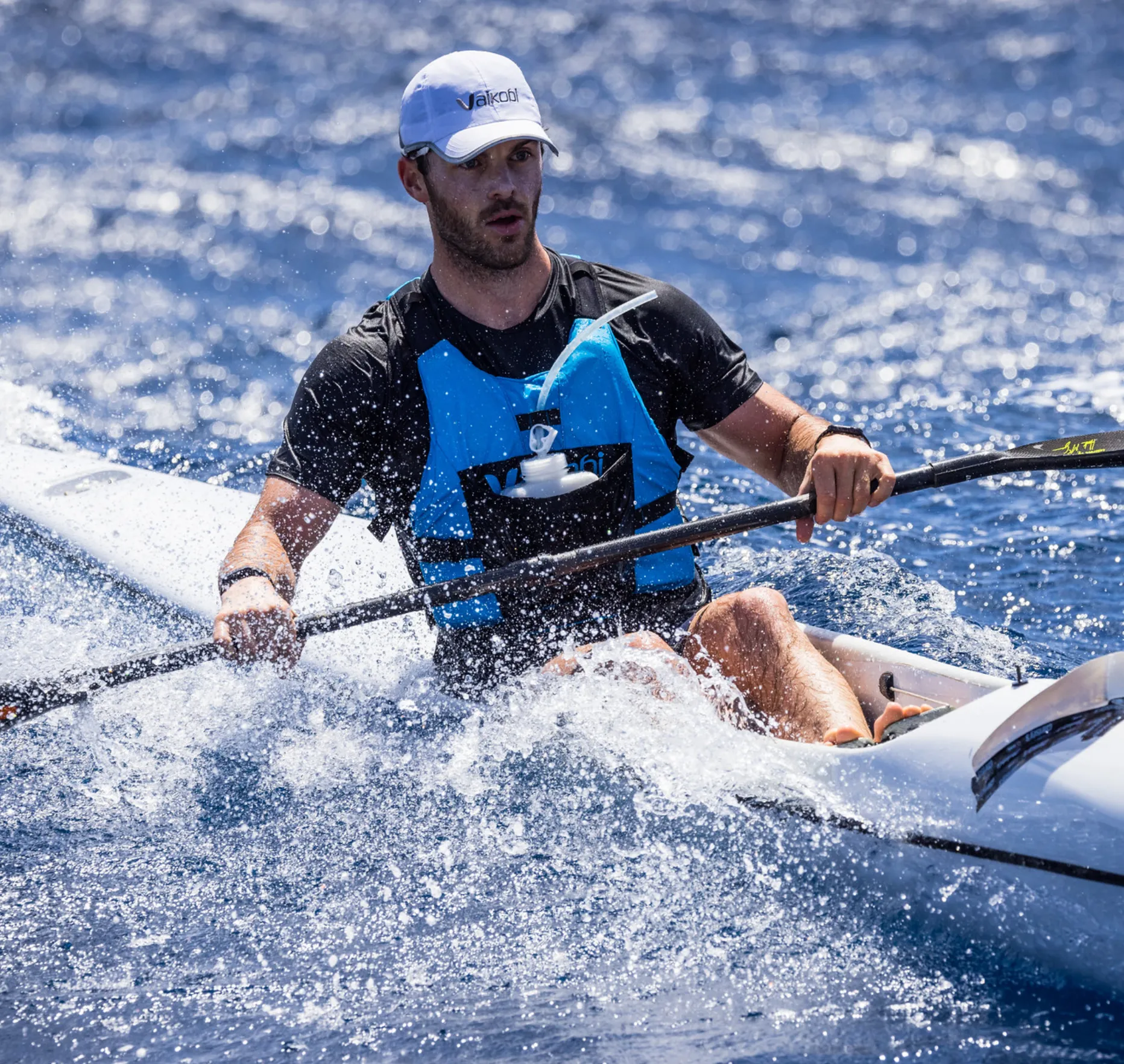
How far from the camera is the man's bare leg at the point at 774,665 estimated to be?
2539 millimetres

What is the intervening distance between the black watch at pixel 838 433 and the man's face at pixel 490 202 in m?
0.73

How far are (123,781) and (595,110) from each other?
909cm

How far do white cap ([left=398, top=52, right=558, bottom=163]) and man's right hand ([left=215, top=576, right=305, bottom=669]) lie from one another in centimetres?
96

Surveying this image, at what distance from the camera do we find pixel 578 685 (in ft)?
9.01

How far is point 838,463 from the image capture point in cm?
260

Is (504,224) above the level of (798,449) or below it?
above

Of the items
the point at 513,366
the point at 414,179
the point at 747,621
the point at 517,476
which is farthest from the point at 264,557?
the point at 747,621

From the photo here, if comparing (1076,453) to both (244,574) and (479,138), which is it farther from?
(244,574)

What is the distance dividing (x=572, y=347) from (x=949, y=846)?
125cm

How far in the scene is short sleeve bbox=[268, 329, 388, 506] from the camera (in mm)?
2805

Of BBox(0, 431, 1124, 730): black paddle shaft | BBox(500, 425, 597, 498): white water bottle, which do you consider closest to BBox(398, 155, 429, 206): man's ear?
BBox(500, 425, 597, 498): white water bottle

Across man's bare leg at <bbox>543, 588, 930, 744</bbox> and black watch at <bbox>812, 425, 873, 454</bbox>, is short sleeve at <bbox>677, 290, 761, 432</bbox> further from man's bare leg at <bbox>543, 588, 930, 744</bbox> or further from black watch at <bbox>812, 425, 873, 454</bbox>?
man's bare leg at <bbox>543, 588, 930, 744</bbox>

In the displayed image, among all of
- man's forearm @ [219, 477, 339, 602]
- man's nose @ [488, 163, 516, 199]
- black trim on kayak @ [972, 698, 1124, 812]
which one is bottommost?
black trim on kayak @ [972, 698, 1124, 812]

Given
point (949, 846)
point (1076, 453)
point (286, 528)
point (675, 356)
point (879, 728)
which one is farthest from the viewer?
point (675, 356)
